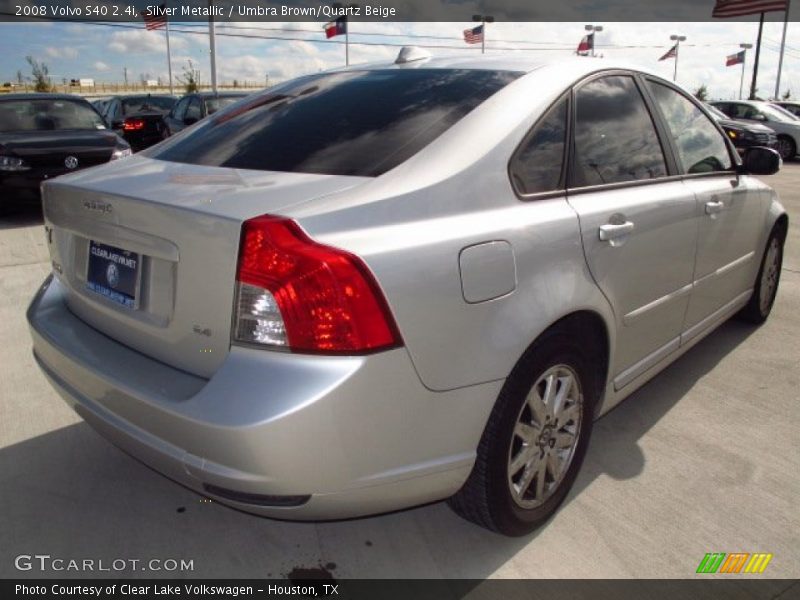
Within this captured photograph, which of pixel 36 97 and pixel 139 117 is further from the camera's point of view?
pixel 139 117

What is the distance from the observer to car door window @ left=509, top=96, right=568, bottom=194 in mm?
2168

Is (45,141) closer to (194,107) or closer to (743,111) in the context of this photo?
(194,107)

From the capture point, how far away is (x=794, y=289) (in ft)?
18.0

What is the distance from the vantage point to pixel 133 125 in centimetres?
1412

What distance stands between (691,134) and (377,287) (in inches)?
→ 90.3

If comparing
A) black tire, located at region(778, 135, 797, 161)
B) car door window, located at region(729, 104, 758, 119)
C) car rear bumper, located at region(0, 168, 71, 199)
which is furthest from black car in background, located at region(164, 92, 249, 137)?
black tire, located at region(778, 135, 797, 161)

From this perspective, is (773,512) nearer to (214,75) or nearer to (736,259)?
(736,259)

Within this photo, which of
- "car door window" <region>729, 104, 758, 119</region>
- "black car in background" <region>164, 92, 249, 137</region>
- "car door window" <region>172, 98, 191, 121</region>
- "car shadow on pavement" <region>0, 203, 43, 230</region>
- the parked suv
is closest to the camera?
"car shadow on pavement" <region>0, 203, 43, 230</region>

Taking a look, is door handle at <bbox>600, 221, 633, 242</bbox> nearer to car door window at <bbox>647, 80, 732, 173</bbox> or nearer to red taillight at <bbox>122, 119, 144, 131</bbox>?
car door window at <bbox>647, 80, 732, 173</bbox>

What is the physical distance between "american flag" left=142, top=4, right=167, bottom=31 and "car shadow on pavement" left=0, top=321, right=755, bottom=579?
1041 inches

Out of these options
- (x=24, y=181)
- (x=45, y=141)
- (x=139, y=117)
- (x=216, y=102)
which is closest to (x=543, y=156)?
(x=24, y=181)

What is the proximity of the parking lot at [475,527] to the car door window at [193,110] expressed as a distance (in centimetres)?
987

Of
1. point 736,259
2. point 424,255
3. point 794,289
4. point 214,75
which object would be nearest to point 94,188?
point 424,255

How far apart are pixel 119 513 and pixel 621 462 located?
2.01 meters
